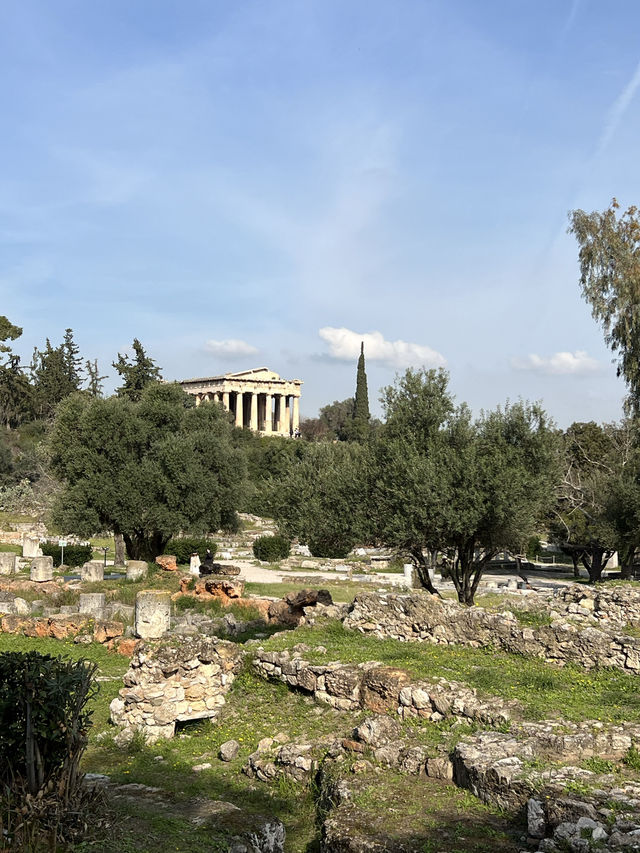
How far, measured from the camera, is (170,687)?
11.4 meters

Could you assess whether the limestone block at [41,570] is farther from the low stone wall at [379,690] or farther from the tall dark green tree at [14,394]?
the tall dark green tree at [14,394]

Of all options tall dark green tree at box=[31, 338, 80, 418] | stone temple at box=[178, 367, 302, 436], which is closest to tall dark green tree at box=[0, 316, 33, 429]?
tall dark green tree at box=[31, 338, 80, 418]

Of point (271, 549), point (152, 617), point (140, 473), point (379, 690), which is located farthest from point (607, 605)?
point (271, 549)

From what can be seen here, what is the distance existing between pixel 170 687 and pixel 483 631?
224 inches

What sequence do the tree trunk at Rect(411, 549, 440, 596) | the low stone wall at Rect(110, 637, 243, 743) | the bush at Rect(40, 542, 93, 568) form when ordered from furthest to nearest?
the bush at Rect(40, 542, 93, 568)
the tree trunk at Rect(411, 549, 440, 596)
the low stone wall at Rect(110, 637, 243, 743)

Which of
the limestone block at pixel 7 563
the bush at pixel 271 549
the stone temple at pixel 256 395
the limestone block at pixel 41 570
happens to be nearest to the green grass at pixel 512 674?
the limestone block at pixel 41 570

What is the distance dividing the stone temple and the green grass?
81753 millimetres

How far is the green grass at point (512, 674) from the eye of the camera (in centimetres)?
951

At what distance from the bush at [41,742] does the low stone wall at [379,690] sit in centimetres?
468

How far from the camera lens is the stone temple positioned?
97.4m

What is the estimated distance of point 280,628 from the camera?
710 inches

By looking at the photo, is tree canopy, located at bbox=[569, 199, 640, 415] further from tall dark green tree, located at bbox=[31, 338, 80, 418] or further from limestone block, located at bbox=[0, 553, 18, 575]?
tall dark green tree, located at bbox=[31, 338, 80, 418]

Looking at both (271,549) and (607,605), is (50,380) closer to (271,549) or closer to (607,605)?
(271,549)

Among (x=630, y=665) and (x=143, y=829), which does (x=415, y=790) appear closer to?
(x=143, y=829)
